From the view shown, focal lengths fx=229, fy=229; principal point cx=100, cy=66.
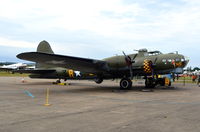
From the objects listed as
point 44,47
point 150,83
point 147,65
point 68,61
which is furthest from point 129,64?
point 44,47

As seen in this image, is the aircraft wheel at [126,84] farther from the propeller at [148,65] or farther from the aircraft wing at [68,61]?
the aircraft wing at [68,61]

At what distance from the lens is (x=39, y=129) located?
18.1 ft

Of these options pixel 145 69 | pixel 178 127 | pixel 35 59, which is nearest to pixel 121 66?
pixel 145 69

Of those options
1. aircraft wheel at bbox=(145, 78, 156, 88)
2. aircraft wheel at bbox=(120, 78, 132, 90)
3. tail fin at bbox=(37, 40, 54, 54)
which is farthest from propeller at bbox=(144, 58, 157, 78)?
tail fin at bbox=(37, 40, 54, 54)

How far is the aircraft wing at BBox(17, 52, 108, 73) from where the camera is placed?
14.4 metres

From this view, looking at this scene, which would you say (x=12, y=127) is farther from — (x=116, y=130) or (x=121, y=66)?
(x=121, y=66)

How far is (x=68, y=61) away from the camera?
1612 centimetres

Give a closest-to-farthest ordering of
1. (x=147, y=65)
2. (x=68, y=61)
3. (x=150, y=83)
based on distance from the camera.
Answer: (x=68, y=61)
(x=147, y=65)
(x=150, y=83)

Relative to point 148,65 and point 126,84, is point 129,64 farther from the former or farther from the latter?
point 126,84

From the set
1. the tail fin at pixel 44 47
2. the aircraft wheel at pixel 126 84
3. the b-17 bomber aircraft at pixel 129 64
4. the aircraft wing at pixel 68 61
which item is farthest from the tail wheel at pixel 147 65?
the tail fin at pixel 44 47

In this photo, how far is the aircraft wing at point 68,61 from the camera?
14441mm

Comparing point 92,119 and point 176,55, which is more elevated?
point 176,55

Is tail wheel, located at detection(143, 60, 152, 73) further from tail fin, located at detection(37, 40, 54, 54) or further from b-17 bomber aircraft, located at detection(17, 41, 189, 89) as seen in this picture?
tail fin, located at detection(37, 40, 54, 54)

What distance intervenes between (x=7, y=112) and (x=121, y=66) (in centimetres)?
1049
